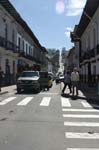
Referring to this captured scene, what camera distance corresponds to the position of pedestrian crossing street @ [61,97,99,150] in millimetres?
9609

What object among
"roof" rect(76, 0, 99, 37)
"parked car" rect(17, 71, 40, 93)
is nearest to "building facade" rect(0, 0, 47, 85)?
"roof" rect(76, 0, 99, 37)

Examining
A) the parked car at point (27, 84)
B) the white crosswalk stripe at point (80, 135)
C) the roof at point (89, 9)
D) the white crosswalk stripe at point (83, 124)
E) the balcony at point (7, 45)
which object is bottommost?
the white crosswalk stripe at point (80, 135)

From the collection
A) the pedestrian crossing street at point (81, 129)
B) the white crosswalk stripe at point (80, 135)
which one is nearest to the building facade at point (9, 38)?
the pedestrian crossing street at point (81, 129)

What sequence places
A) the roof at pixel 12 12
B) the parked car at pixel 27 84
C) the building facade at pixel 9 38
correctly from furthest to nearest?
the building facade at pixel 9 38 → the roof at pixel 12 12 → the parked car at pixel 27 84

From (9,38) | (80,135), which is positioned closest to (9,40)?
(9,38)

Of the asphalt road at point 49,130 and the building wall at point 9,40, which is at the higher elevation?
the building wall at point 9,40

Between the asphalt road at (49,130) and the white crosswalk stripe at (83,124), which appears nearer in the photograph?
the asphalt road at (49,130)

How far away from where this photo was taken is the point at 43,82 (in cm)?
3759

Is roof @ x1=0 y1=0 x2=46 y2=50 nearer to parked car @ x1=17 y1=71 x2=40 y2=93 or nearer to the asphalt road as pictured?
parked car @ x1=17 y1=71 x2=40 y2=93

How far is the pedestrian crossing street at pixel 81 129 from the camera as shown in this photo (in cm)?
961

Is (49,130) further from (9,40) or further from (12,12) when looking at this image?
(9,40)

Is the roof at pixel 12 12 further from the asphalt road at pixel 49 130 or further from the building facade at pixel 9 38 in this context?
the asphalt road at pixel 49 130

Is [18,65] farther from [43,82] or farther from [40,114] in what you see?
[40,114]

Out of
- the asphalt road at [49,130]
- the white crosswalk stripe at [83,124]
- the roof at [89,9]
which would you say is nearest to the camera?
the asphalt road at [49,130]
